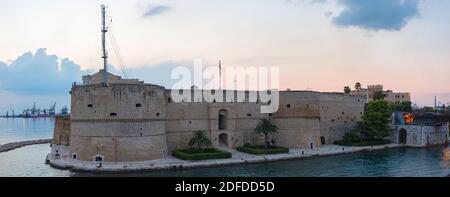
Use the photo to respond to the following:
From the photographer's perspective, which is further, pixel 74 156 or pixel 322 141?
pixel 322 141

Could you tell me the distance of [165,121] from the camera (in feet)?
106

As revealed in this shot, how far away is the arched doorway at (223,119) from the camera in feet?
118

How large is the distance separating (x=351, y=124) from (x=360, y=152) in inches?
352

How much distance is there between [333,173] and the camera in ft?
82.2

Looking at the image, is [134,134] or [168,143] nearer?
[134,134]

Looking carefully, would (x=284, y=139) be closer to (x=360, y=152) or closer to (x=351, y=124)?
(x=360, y=152)

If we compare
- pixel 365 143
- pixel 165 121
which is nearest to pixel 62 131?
pixel 165 121

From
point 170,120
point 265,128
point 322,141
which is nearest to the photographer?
point 170,120

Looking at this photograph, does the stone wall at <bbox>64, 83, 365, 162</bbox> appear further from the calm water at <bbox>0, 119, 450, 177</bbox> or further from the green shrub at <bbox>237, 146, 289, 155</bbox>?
the calm water at <bbox>0, 119, 450, 177</bbox>

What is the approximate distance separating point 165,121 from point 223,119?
6379 millimetres

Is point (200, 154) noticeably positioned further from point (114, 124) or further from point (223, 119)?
point (223, 119)

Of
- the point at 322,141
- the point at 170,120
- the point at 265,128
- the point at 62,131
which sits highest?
the point at 170,120

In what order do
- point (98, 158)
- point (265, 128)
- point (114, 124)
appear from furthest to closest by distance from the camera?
point (265, 128) < point (114, 124) < point (98, 158)
